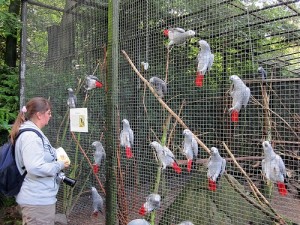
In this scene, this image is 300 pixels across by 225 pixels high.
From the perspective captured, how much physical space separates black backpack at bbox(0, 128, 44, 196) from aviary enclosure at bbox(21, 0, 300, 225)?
837 mm

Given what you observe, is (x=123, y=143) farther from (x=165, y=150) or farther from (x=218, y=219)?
(x=218, y=219)

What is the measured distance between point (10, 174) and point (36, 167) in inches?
9.2

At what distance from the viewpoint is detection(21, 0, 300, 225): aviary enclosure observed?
274 cm

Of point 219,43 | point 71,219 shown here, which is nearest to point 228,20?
point 219,43

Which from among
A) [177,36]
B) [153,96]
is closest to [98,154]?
[153,96]

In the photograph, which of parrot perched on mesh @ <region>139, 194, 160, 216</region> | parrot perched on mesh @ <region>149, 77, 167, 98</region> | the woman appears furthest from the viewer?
parrot perched on mesh @ <region>149, 77, 167, 98</region>

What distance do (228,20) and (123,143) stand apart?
155 cm

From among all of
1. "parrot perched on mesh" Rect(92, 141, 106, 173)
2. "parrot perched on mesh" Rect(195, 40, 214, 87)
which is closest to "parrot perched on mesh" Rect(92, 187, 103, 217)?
"parrot perched on mesh" Rect(92, 141, 106, 173)

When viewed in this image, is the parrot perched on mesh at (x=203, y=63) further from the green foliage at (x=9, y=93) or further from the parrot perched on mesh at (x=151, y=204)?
the green foliage at (x=9, y=93)

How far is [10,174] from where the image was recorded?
201cm

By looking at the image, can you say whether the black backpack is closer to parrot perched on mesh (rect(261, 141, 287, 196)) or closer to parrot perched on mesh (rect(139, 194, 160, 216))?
parrot perched on mesh (rect(139, 194, 160, 216))

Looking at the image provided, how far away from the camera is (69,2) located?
11.6 ft

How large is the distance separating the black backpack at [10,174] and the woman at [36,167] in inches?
1.0

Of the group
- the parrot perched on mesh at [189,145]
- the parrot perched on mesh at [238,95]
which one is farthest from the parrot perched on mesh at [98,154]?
the parrot perched on mesh at [238,95]
